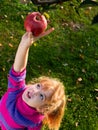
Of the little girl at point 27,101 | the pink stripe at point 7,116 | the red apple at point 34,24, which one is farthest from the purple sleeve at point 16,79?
the red apple at point 34,24

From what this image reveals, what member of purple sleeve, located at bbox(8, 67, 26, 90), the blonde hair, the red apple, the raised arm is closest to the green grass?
the blonde hair

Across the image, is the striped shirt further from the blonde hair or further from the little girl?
the blonde hair

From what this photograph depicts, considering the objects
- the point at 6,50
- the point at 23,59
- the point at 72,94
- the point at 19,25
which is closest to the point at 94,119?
the point at 72,94

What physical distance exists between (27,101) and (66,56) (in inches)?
137

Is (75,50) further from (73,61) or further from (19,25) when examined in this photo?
(19,25)

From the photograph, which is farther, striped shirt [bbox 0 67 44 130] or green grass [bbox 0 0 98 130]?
green grass [bbox 0 0 98 130]

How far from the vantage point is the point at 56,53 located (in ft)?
22.2

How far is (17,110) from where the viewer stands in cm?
358

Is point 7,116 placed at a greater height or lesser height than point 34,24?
lesser

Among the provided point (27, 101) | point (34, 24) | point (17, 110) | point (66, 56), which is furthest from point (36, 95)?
point (66, 56)

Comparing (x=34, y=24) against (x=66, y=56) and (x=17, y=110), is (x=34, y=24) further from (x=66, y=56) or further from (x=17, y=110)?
(x=66, y=56)

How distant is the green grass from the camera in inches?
230

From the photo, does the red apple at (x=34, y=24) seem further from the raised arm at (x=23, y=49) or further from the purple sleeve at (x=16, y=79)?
the purple sleeve at (x=16, y=79)

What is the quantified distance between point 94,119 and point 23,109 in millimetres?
2544
